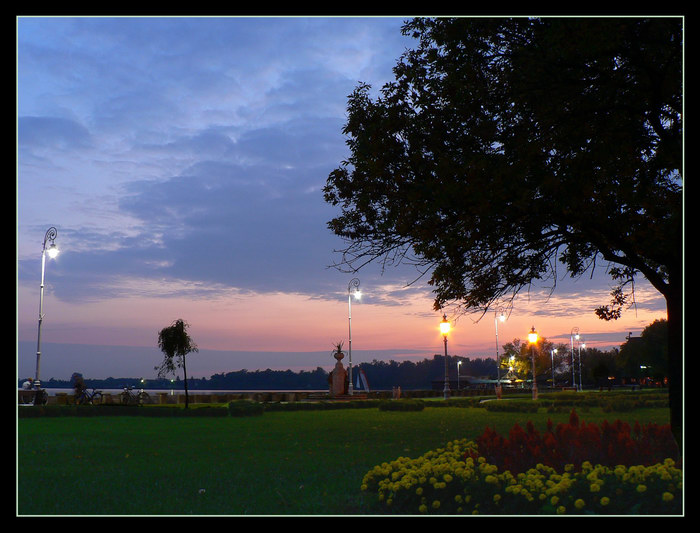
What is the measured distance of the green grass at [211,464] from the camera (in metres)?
8.30

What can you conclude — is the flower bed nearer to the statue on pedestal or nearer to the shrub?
the shrub

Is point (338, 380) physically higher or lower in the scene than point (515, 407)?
lower

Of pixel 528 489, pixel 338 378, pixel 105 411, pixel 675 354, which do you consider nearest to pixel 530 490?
pixel 528 489

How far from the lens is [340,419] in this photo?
24.7 m

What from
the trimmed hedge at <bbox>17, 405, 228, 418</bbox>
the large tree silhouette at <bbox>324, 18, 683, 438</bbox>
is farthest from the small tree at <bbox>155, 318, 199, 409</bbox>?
the large tree silhouette at <bbox>324, 18, 683, 438</bbox>

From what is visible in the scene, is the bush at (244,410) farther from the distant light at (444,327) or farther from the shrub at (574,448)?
the shrub at (574,448)

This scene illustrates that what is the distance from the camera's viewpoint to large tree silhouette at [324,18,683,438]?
9.30 m

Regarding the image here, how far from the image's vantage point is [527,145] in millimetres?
9750

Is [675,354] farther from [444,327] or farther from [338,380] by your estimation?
[338,380]

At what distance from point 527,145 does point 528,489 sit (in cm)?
489

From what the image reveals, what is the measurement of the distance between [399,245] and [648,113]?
14.7 ft

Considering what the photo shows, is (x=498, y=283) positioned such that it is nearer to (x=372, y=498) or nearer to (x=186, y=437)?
(x=372, y=498)

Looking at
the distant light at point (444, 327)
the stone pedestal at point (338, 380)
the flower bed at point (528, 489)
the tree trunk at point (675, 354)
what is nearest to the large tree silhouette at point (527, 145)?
the tree trunk at point (675, 354)
